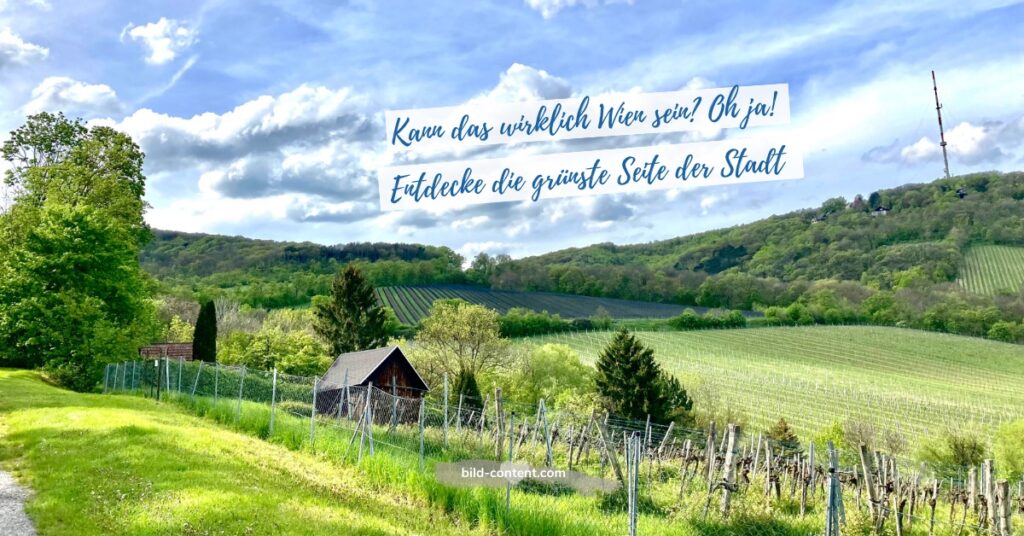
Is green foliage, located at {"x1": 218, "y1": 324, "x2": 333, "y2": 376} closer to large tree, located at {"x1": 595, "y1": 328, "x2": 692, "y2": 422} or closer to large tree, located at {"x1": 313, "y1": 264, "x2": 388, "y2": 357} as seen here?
large tree, located at {"x1": 313, "y1": 264, "x2": 388, "y2": 357}

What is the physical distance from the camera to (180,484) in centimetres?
→ 1033

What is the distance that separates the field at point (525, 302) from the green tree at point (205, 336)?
39.6m

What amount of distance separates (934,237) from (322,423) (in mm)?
142962

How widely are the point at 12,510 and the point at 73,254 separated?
2440cm

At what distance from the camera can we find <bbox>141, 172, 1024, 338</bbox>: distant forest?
95812mm

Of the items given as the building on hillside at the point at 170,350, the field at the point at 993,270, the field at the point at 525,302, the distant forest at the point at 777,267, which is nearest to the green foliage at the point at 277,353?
the building on hillside at the point at 170,350

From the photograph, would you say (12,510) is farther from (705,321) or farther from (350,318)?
(705,321)

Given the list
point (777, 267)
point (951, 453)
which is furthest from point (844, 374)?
point (777, 267)

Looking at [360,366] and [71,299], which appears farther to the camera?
[360,366]

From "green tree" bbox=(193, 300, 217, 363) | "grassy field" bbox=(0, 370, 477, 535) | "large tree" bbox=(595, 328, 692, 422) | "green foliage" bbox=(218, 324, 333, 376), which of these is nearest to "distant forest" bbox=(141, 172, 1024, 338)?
"green foliage" bbox=(218, 324, 333, 376)

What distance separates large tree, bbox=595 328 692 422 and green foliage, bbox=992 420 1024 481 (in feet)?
57.8

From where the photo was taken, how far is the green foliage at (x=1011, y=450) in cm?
3827

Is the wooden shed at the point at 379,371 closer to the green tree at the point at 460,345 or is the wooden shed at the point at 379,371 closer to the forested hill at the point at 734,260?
the green tree at the point at 460,345

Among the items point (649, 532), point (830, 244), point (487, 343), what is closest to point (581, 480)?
point (649, 532)
